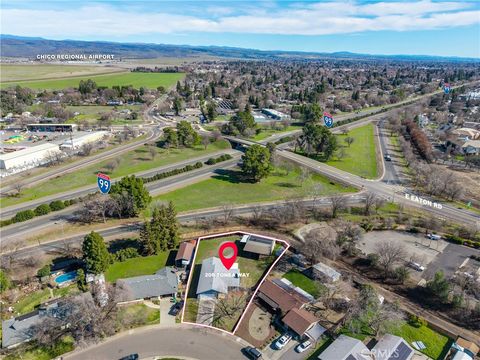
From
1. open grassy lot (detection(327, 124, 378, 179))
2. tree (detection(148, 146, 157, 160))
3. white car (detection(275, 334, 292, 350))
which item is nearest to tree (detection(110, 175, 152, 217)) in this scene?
white car (detection(275, 334, 292, 350))

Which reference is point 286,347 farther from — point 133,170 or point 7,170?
point 7,170

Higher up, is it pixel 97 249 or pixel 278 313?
pixel 97 249

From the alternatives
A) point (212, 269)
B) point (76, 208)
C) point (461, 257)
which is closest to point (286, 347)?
point (212, 269)

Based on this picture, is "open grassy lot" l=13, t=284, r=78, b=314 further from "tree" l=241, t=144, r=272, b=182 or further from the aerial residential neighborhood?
"tree" l=241, t=144, r=272, b=182

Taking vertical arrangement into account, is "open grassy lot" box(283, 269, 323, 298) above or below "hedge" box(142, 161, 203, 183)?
below

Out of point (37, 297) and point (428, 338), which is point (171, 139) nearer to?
point (37, 297)

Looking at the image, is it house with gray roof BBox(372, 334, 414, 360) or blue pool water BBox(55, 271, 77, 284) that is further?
blue pool water BBox(55, 271, 77, 284)

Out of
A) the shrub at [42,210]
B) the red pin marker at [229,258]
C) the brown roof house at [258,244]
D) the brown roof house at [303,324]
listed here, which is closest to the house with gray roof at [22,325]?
the red pin marker at [229,258]
